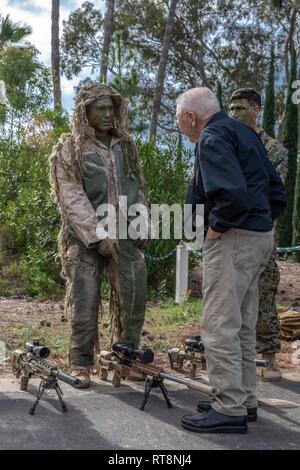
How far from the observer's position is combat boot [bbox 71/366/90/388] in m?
4.65

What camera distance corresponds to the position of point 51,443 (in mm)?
3502

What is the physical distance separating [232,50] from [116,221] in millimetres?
27247

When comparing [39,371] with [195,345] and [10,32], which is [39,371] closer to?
[195,345]

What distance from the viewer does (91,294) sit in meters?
4.84

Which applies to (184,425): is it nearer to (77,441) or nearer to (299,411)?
(77,441)

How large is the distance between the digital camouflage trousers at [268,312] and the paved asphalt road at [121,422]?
526 mm

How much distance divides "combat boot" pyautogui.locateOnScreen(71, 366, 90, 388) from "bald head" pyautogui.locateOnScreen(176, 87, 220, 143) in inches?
70.4

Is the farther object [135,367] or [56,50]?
[56,50]

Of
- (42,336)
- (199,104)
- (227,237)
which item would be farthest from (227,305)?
(42,336)

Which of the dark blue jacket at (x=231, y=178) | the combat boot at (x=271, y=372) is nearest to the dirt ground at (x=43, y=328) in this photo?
the combat boot at (x=271, y=372)

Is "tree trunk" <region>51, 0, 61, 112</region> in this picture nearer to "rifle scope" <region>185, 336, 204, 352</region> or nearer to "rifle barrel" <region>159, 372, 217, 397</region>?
"rifle scope" <region>185, 336, 204, 352</region>

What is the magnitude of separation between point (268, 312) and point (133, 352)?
123cm

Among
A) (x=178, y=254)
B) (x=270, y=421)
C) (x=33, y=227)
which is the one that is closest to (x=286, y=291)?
(x=178, y=254)

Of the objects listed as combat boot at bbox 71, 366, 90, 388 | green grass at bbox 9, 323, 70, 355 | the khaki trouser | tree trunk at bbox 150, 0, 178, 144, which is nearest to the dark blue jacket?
the khaki trouser
